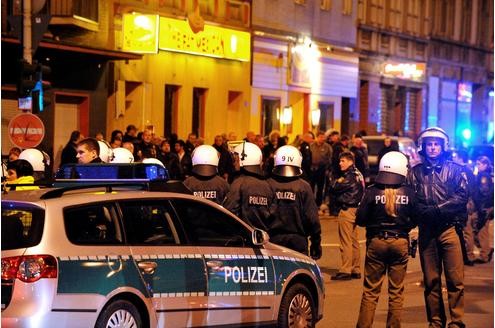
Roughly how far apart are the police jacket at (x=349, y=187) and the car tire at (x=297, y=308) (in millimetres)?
5586

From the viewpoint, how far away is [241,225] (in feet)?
34.3

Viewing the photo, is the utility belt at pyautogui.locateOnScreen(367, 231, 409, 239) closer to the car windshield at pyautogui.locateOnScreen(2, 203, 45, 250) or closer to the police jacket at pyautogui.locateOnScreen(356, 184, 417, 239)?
the police jacket at pyautogui.locateOnScreen(356, 184, 417, 239)

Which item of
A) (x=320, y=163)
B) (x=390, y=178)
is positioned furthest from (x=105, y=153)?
(x=320, y=163)

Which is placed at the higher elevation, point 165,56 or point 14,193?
point 165,56

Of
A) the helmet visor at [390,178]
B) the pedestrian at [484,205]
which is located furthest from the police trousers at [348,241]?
the helmet visor at [390,178]

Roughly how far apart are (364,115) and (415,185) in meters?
33.5

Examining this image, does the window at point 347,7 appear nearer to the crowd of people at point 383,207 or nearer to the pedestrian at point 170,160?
the pedestrian at point 170,160

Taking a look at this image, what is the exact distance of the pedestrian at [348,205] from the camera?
54.0 ft

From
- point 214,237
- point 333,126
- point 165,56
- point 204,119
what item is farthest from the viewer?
point 333,126

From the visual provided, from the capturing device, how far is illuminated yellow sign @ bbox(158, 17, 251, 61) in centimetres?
2998

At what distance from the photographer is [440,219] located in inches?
446

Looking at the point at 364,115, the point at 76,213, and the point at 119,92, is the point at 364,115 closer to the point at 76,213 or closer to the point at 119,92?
the point at 119,92

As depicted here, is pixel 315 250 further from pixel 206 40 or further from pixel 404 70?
pixel 404 70

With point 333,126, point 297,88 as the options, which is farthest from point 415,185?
point 333,126
